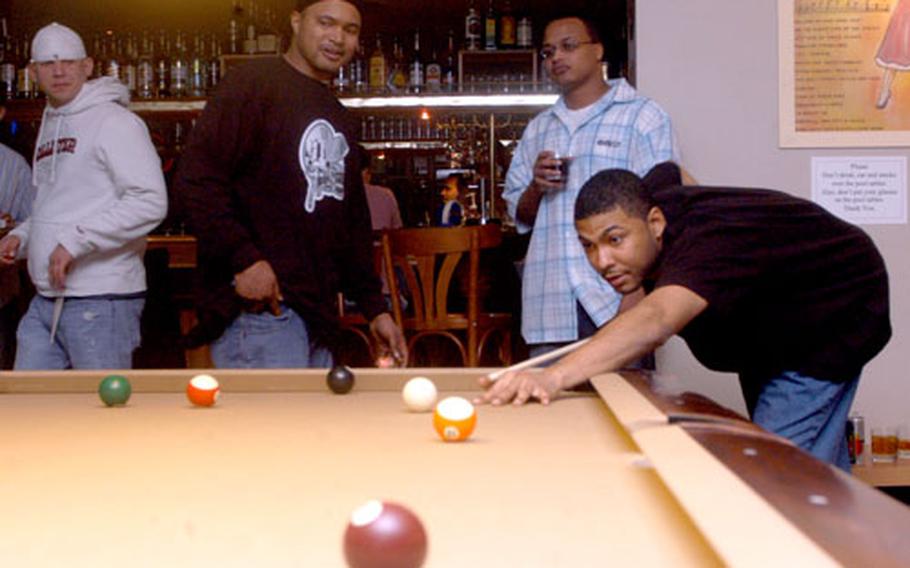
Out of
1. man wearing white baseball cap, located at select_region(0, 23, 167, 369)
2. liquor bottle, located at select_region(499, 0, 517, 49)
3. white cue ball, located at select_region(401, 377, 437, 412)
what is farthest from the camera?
liquor bottle, located at select_region(499, 0, 517, 49)

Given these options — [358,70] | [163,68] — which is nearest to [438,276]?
[358,70]

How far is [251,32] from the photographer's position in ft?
25.8

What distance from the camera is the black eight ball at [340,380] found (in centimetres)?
Answer: 242

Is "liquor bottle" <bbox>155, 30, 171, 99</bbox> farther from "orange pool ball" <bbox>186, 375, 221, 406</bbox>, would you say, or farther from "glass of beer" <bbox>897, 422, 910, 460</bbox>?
"orange pool ball" <bbox>186, 375, 221, 406</bbox>

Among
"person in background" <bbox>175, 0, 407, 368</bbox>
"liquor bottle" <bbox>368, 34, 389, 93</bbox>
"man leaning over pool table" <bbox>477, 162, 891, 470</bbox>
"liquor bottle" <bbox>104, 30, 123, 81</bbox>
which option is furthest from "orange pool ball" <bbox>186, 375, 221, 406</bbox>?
"liquor bottle" <bbox>104, 30, 123, 81</bbox>

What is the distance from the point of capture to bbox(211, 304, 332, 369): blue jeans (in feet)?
10.3

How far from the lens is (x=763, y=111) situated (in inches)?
158

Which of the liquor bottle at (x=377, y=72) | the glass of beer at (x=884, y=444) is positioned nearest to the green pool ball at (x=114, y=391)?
the glass of beer at (x=884, y=444)

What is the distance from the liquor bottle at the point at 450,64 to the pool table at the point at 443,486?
18.9 ft

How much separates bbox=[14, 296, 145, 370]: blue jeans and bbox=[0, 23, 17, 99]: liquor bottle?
14.4 ft

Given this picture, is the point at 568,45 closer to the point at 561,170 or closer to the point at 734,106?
the point at 561,170

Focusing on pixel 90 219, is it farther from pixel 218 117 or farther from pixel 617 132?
pixel 617 132

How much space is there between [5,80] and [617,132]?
5311 mm

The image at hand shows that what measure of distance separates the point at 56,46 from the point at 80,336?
2.99 feet
